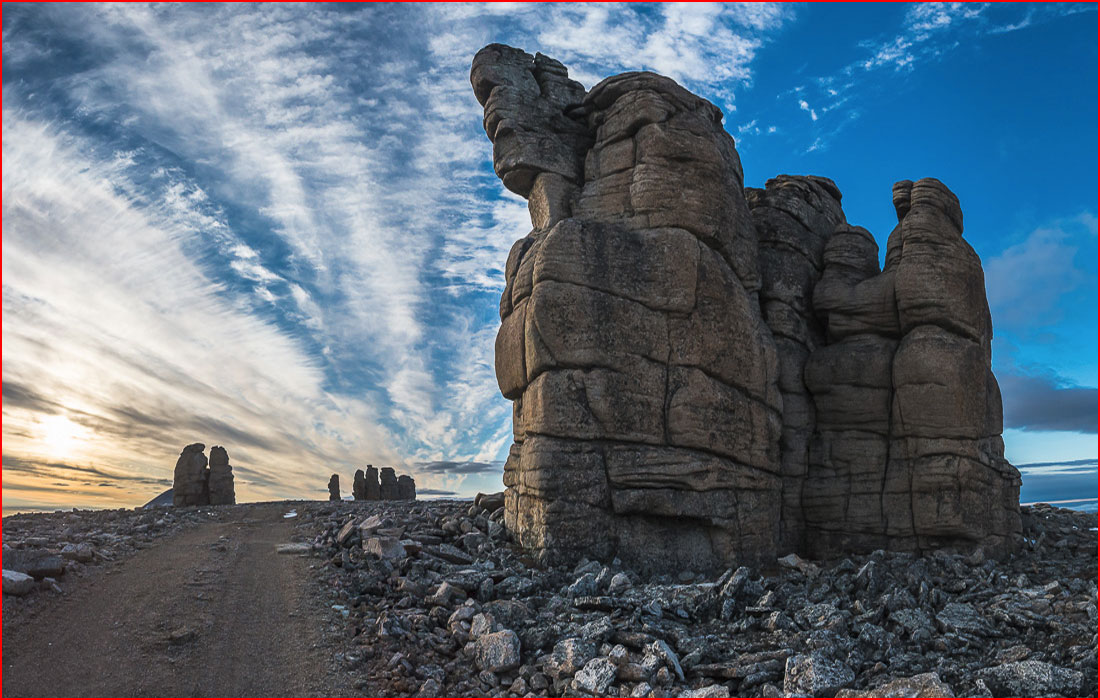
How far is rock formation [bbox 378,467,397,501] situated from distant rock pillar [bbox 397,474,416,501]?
551 millimetres

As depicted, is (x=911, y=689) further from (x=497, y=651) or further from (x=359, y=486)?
(x=359, y=486)

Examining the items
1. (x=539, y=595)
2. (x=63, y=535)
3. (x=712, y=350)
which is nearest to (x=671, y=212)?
(x=712, y=350)

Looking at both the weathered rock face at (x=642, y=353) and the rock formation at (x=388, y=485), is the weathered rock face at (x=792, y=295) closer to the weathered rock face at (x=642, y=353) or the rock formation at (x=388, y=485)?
the weathered rock face at (x=642, y=353)

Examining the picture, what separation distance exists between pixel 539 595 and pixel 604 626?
3530 mm

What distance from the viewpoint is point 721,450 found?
908 inches

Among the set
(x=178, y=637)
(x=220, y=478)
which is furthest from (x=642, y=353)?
(x=220, y=478)

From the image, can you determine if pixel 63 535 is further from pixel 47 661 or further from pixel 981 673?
pixel 981 673

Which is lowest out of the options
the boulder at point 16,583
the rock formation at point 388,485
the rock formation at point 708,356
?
the boulder at point 16,583

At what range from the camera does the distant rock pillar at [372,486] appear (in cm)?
5412

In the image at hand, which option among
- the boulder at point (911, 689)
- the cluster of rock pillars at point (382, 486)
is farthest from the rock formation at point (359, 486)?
the boulder at point (911, 689)

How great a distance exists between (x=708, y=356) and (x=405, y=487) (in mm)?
39527

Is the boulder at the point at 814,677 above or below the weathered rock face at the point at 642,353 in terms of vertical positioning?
below

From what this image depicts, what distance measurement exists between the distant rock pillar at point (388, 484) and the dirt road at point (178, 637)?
35.9m

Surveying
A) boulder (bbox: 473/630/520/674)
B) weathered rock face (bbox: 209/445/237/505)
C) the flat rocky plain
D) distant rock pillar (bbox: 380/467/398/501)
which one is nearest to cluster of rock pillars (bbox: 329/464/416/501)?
distant rock pillar (bbox: 380/467/398/501)
